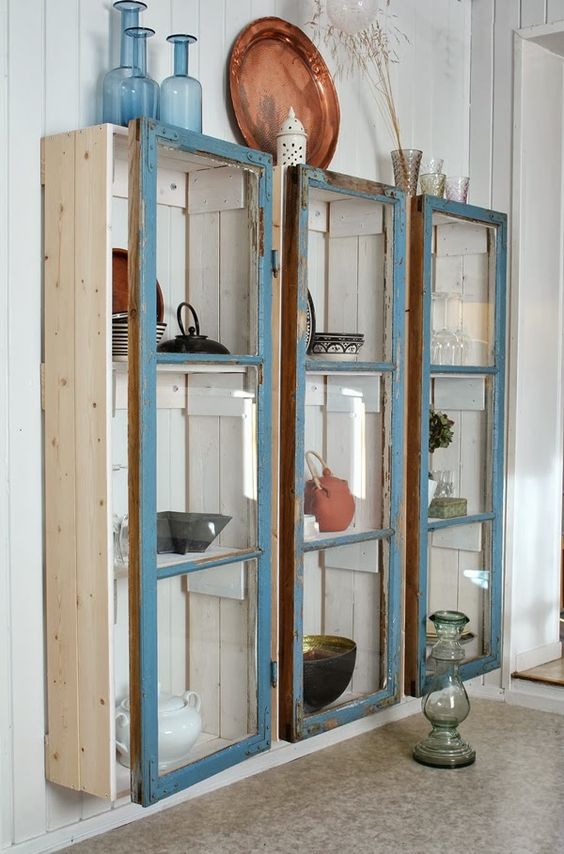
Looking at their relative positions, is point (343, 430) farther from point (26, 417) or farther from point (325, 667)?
point (26, 417)

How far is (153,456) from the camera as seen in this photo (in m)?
2.54

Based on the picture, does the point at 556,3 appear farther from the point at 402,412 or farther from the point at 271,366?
the point at 271,366

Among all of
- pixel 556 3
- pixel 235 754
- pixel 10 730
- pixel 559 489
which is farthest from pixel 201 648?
pixel 556 3

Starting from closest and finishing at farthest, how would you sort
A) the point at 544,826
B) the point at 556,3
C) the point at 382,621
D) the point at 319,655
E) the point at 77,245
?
the point at 77,245 < the point at 544,826 < the point at 319,655 < the point at 382,621 < the point at 556,3

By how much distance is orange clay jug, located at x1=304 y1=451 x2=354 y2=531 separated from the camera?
3.12m

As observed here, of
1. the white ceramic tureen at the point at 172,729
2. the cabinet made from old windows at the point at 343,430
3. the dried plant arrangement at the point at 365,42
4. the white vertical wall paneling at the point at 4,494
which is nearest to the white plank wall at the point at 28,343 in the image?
the white vertical wall paneling at the point at 4,494

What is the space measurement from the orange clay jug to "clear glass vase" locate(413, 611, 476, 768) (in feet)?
1.74

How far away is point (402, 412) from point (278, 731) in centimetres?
105

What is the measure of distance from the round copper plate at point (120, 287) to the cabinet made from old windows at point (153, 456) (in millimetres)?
41

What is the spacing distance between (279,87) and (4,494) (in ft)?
5.25

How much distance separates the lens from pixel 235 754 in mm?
2822

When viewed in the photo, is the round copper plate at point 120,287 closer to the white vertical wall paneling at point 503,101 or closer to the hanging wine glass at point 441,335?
the hanging wine glass at point 441,335

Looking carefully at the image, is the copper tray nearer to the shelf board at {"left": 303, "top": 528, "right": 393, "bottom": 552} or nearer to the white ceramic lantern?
the white ceramic lantern

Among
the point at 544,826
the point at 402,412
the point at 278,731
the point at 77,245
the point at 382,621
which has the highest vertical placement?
the point at 77,245
